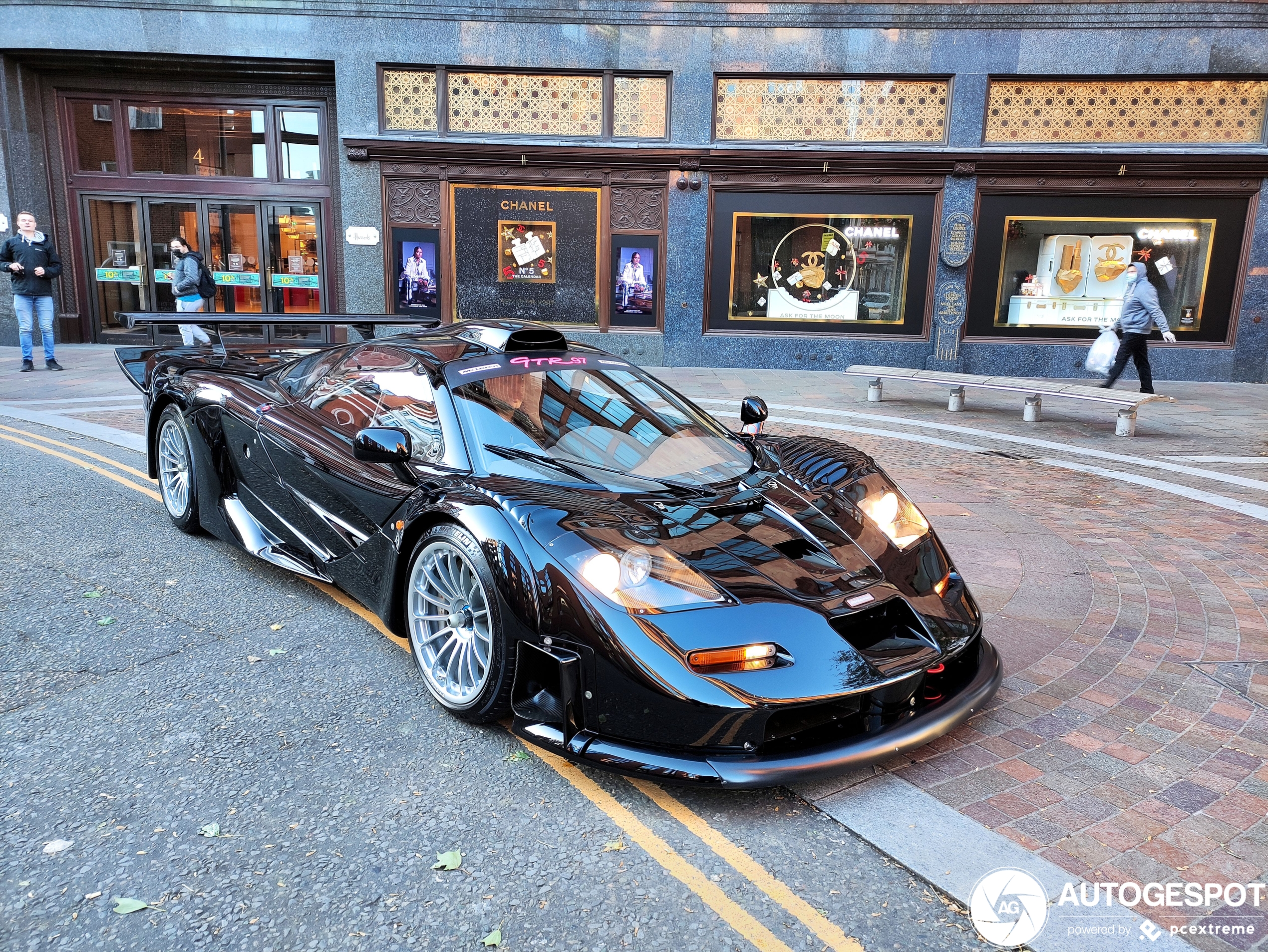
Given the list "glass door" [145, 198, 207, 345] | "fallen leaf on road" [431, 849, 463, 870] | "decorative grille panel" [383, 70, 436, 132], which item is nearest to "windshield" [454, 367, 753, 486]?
"fallen leaf on road" [431, 849, 463, 870]

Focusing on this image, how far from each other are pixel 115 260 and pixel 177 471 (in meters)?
12.0

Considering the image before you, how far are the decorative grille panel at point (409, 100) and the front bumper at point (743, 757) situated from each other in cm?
1274

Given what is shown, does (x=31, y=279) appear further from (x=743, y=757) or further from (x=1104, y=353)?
(x=1104, y=353)

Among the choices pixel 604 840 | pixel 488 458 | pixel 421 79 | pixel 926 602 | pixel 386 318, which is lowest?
pixel 604 840

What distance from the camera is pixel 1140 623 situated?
4297 mm

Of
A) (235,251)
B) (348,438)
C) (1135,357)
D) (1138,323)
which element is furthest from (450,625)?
(235,251)

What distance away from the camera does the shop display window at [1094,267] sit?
1352cm

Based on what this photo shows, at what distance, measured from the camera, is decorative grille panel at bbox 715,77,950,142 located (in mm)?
13328

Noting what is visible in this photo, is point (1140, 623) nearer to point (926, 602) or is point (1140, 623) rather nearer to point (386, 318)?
point (926, 602)

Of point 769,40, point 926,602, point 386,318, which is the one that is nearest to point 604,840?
point 926,602

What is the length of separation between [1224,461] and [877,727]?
7064 millimetres

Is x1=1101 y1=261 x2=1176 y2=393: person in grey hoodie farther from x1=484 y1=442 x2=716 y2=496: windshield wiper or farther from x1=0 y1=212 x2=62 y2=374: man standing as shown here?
x1=0 y1=212 x2=62 y2=374: man standing

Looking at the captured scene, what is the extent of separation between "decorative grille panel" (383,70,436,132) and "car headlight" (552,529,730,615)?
12.4m

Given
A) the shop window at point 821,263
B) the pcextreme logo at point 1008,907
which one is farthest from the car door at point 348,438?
the shop window at point 821,263
